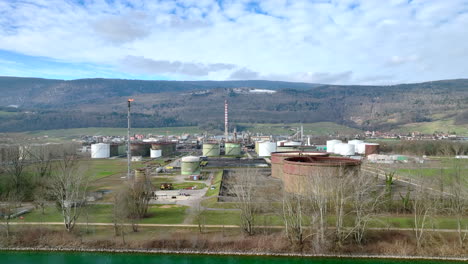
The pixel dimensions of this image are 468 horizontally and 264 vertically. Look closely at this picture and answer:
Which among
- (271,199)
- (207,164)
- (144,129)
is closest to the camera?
(271,199)

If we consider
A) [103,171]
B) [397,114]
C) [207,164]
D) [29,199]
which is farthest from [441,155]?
[397,114]

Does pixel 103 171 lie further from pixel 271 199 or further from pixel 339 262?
pixel 339 262

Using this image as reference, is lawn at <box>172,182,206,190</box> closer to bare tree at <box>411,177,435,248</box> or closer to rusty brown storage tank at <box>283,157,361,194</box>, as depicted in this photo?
rusty brown storage tank at <box>283,157,361,194</box>

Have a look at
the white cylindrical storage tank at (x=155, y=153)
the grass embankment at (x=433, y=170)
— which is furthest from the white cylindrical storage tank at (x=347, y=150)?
the white cylindrical storage tank at (x=155, y=153)

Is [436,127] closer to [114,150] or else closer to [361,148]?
[361,148]

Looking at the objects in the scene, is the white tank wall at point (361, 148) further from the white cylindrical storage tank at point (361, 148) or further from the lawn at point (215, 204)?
the lawn at point (215, 204)

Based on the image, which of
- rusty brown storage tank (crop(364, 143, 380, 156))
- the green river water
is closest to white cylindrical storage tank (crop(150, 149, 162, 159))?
rusty brown storage tank (crop(364, 143, 380, 156))
